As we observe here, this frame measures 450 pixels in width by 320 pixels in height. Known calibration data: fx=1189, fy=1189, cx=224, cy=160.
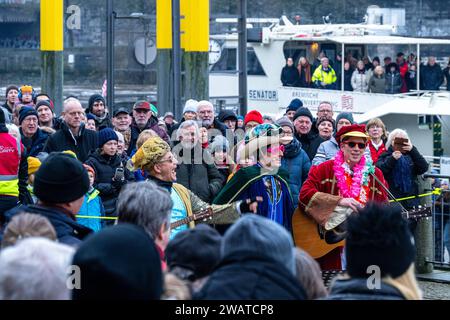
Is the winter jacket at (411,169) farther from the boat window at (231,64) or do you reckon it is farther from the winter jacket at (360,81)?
the boat window at (231,64)

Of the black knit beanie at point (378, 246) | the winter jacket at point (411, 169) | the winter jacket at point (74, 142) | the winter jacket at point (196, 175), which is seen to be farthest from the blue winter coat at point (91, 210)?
the black knit beanie at point (378, 246)

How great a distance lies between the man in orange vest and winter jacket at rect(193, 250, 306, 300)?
544 cm

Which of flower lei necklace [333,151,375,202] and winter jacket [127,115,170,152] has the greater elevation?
→ winter jacket [127,115,170,152]

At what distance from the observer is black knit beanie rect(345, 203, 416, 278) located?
468 centimetres

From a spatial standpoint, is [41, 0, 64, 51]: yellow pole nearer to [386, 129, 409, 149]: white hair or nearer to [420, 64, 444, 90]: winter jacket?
[386, 129, 409, 149]: white hair

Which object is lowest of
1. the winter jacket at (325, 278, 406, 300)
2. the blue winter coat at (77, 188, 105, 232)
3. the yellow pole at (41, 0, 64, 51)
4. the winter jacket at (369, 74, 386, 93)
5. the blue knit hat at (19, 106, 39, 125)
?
the blue winter coat at (77, 188, 105, 232)

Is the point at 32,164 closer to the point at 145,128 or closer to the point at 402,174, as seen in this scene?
the point at 145,128

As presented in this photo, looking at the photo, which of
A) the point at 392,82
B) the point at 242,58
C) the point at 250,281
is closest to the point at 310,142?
the point at 242,58

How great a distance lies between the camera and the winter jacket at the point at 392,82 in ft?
97.8

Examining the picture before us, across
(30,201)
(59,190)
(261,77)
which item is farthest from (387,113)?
(59,190)

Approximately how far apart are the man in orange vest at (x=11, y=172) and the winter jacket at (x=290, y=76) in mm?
21763

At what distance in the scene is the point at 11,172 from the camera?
9.93m

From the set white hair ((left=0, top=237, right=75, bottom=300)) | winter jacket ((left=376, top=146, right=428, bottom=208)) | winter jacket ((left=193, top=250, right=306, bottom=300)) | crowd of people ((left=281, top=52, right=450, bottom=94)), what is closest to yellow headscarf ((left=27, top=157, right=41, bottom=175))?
winter jacket ((left=376, top=146, right=428, bottom=208))

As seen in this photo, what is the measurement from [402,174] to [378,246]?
7213mm
